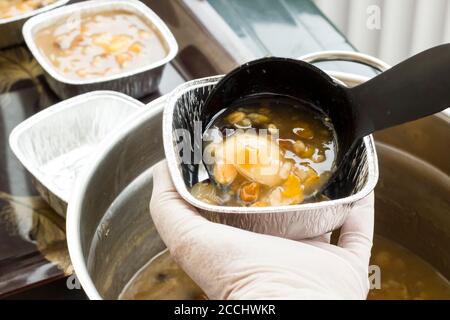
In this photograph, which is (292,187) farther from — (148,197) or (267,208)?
(148,197)

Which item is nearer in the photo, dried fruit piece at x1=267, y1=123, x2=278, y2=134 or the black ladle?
the black ladle

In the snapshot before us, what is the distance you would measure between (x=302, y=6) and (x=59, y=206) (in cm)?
64

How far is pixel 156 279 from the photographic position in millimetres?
1028

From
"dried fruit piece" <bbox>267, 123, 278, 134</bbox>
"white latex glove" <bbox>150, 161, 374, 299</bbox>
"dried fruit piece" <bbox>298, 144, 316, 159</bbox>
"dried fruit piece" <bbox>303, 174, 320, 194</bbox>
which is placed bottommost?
"white latex glove" <bbox>150, 161, 374, 299</bbox>

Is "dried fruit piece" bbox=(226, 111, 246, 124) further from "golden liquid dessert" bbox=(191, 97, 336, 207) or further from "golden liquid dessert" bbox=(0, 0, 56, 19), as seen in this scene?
"golden liquid dessert" bbox=(0, 0, 56, 19)

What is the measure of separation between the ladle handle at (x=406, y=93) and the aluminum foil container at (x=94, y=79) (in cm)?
55

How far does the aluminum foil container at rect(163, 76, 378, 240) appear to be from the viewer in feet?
2.38

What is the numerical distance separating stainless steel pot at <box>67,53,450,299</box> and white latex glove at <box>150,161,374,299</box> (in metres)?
0.11

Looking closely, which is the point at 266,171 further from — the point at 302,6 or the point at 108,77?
the point at 302,6

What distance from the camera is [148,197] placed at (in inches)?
39.1

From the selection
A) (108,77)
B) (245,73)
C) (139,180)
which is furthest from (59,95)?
(245,73)

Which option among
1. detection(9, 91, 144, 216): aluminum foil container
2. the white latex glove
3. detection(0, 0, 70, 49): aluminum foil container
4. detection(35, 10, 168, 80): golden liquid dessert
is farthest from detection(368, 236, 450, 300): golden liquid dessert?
detection(0, 0, 70, 49): aluminum foil container

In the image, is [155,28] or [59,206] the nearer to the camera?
[59,206]

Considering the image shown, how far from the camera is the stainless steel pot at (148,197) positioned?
86cm
